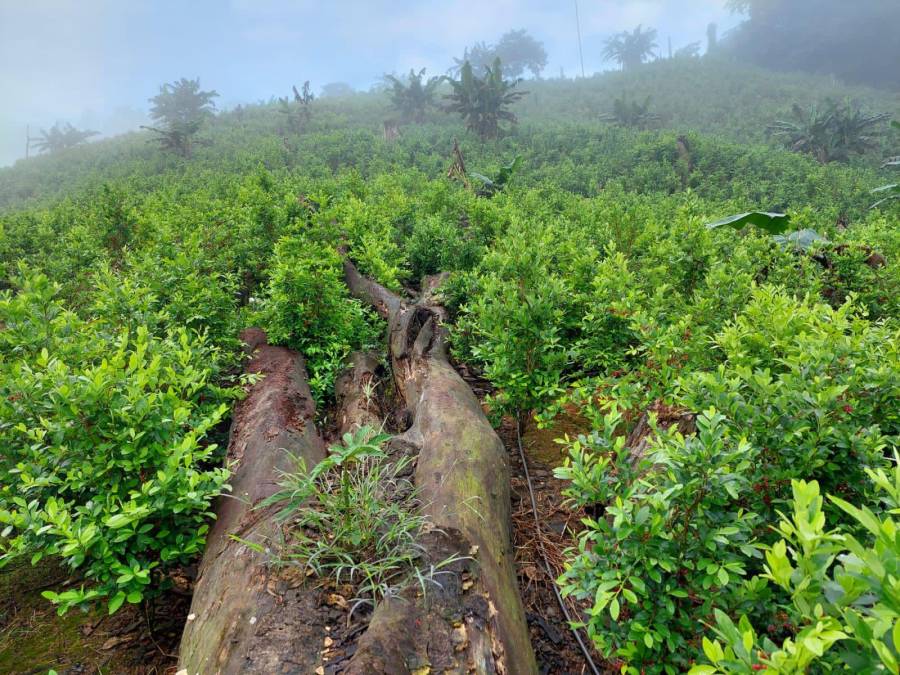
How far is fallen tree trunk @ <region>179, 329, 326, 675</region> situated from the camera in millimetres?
1704

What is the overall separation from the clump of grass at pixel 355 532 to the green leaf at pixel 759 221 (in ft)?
15.6

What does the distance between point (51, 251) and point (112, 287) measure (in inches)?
215

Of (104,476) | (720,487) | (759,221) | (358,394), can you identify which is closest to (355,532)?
(104,476)

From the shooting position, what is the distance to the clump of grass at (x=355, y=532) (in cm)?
194

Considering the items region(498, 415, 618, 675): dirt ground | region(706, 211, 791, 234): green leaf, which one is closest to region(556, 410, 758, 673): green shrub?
region(498, 415, 618, 675): dirt ground

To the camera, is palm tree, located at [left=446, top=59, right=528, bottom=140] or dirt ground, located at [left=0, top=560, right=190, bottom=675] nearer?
dirt ground, located at [left=0, top=560, right=190, bottom=675]

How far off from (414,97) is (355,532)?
30.5 meters

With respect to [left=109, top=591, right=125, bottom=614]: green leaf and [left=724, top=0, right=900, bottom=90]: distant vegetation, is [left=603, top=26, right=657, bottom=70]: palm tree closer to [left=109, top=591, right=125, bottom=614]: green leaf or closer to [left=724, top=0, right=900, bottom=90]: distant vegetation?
[left=724, top=0, right=900, bottom=90]: distant vegetation

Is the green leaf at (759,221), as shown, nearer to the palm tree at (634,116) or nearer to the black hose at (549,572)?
the black hose at (549,572)

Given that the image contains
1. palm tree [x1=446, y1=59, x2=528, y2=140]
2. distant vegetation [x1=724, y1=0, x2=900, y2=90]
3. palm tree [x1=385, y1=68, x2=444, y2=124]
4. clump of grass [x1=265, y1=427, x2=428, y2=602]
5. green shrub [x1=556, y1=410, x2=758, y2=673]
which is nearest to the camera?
green shrub [x1=556, y1=410, x2=758, y2=673]

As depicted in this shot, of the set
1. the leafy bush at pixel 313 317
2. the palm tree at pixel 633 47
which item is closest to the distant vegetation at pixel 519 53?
the palm tree at pixel 633 47

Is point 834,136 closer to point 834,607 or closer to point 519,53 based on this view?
point 834,607

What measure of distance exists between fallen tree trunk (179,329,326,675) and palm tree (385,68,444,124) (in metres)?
28.7

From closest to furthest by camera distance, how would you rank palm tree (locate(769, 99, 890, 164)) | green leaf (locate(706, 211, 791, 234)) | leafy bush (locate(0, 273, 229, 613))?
leafy bush (locate(0, 273, 229, 613)) → green leaf (locate(706, 211, 791, 234)) → palm tree (locate(769, 99, 890, 164))
